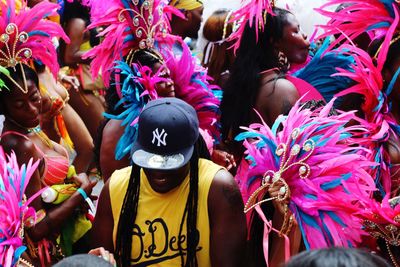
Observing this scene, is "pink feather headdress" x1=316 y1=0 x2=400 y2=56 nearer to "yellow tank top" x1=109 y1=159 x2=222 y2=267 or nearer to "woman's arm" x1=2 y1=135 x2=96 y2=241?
"yellow tank top" x1=109 y1=159 x2=222 y2=267

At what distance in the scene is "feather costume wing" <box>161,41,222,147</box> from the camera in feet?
16.2

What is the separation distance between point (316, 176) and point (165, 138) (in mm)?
634

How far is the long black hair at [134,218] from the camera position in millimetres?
3506

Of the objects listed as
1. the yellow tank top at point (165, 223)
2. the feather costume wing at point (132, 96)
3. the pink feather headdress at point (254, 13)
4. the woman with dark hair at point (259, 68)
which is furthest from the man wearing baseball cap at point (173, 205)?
the pink feather headdress at point (254, 13)

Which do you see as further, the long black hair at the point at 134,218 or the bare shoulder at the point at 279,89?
the bare shoulder at the point at 279,89

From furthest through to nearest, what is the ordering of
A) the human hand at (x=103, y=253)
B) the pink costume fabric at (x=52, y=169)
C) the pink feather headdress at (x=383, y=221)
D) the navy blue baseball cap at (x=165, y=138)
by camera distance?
the pink costume fabric at (x=52, y=169) < the navy blue baseball cap at (x=165, y=138) < the human hand at (x=103, y=253) < the pink feather headdress at (x=383, y=221)

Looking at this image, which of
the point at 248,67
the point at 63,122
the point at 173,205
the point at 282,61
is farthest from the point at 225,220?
the point at 63,122

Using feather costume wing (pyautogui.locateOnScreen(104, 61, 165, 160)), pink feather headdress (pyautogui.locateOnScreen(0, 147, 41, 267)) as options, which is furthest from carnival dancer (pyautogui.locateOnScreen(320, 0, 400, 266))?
pink feather headdress (pyautogui.locateOnScreen(0, 147, 41, 267))

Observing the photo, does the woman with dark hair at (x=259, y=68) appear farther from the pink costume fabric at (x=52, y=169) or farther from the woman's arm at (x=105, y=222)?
the woman's arm at (x=105, y=222)

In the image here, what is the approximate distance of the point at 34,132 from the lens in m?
4.43

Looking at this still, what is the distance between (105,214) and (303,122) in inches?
37.2

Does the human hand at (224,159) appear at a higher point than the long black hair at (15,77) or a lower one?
lower

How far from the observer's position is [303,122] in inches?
136

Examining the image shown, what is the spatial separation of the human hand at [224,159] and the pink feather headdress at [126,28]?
76 centimetres
